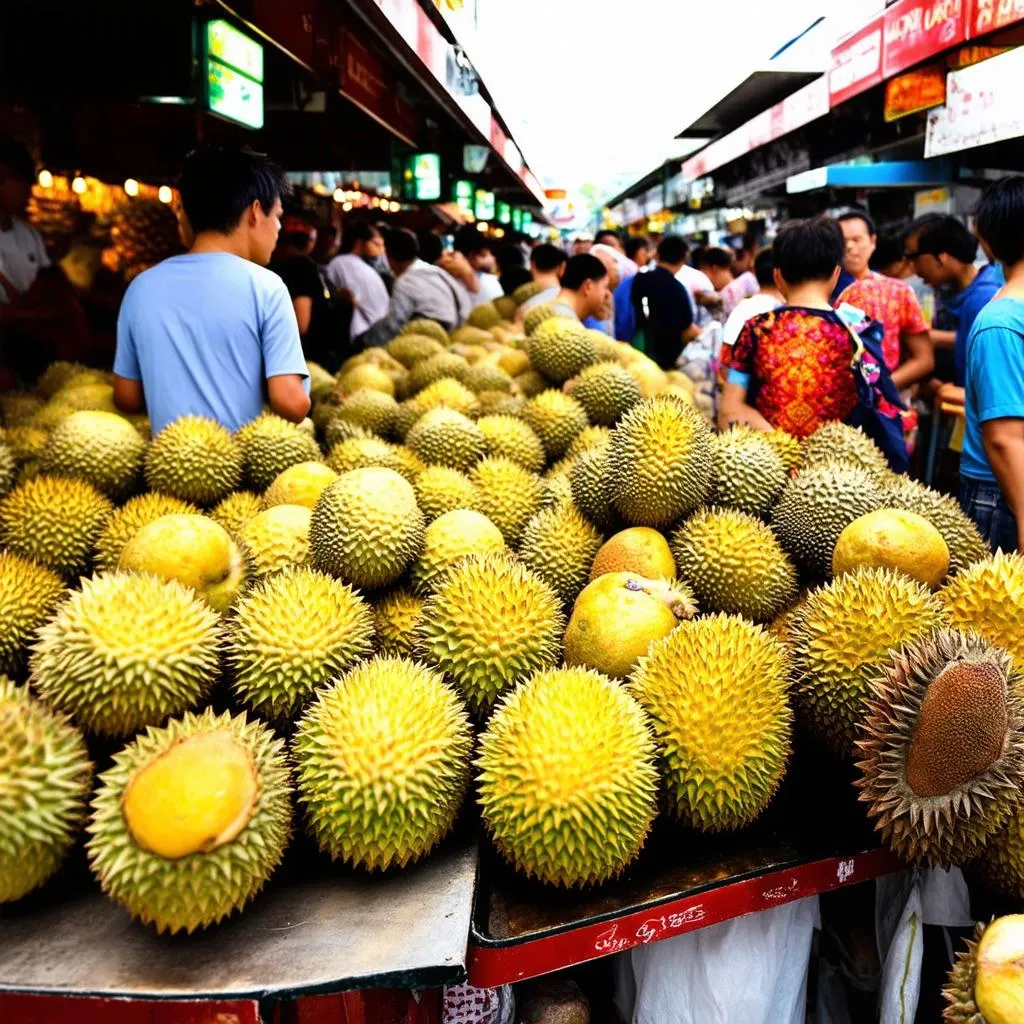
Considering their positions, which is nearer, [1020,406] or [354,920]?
[354,920]

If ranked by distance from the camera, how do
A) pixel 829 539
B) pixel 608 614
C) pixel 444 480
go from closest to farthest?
1. pixel 608 614
2. pixel 829 539
3. pixel 444 480

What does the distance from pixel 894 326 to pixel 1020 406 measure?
300 centimetres

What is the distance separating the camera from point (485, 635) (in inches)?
67.2

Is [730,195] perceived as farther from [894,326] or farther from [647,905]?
[647,905]

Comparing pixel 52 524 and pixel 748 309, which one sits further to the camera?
pixel 748 309

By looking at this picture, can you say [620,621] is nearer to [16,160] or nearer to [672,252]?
[16,160]

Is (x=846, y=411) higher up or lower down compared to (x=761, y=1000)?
higher up

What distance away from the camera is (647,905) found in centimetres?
150

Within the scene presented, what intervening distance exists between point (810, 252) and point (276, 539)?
8.80ft

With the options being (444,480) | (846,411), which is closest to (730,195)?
(846,411)

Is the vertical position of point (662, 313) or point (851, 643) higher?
point (662, 313)

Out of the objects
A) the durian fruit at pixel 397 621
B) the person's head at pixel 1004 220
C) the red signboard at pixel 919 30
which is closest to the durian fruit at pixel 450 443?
the durian fruit at pixel 397 621

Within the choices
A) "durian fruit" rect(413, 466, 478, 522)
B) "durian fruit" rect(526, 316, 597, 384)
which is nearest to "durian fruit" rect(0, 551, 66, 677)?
"durian fruit" rect(413, 466, 478, 522)

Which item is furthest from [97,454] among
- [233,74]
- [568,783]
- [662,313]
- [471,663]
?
[662,313]
